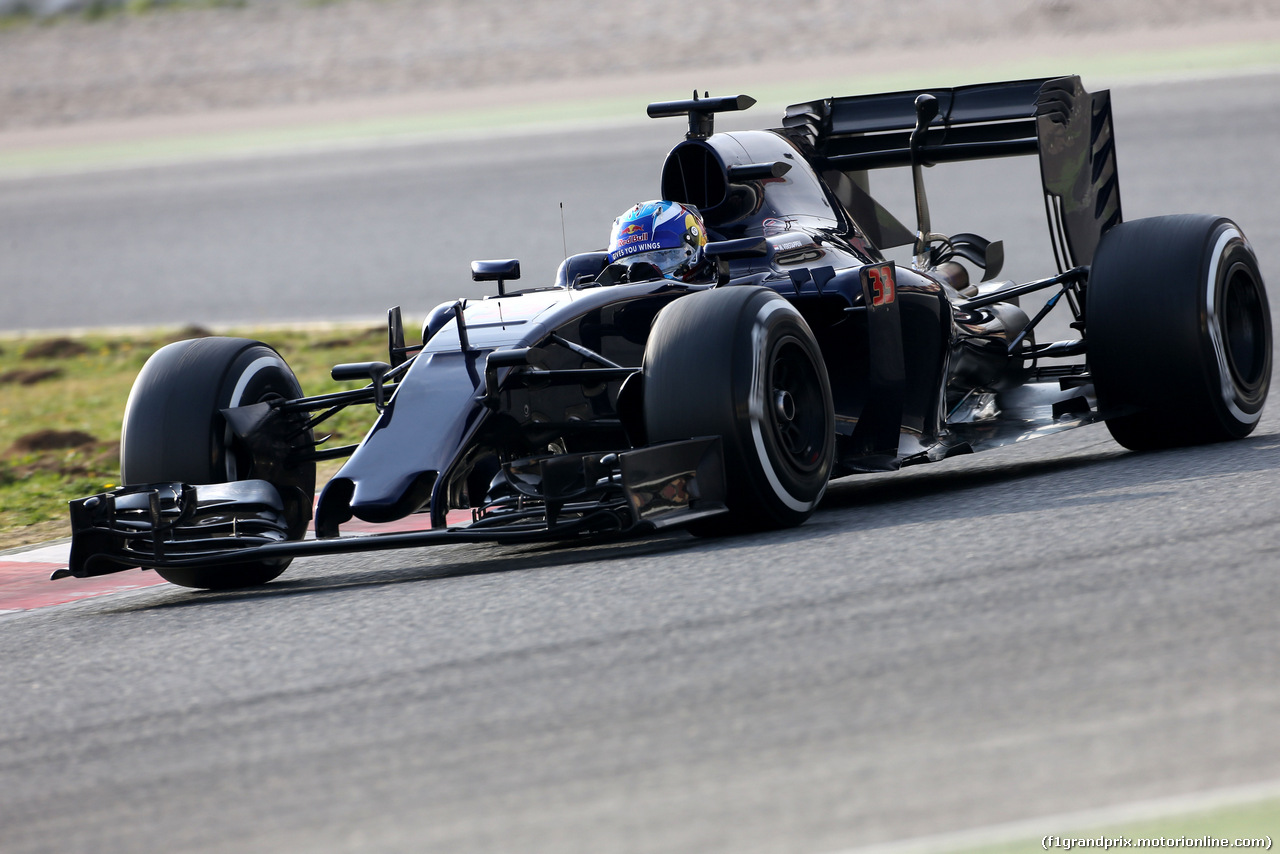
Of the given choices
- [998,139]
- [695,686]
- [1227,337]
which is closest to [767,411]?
[695,686]

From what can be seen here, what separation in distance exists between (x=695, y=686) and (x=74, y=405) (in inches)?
416

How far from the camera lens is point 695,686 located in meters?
4.18

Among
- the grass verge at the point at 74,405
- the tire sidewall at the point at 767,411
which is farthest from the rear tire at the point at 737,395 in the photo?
the grass verge at the point at 74,405

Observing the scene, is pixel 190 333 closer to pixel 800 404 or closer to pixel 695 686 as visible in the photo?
pixel 800 404

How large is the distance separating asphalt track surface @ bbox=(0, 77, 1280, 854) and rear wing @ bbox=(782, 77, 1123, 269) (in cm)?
179

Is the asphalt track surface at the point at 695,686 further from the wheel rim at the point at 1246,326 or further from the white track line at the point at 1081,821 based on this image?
the wheel rim at the point at 1246,326

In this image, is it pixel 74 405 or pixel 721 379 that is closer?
pixel 721 379

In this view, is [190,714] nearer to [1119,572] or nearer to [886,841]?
[886,841]

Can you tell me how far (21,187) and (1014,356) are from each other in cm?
2909

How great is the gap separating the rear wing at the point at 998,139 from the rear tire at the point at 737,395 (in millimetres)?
2485

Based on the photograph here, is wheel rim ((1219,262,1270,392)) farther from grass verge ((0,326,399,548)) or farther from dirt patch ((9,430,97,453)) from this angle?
dirt patch ((9,430,97,453))

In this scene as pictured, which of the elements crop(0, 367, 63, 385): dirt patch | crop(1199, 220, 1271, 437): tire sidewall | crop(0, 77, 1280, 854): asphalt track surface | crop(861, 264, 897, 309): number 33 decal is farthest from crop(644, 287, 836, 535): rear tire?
crop(0, 367, 63, 385): dirt patch

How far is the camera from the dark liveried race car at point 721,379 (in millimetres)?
5934

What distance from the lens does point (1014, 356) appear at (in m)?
8.38
